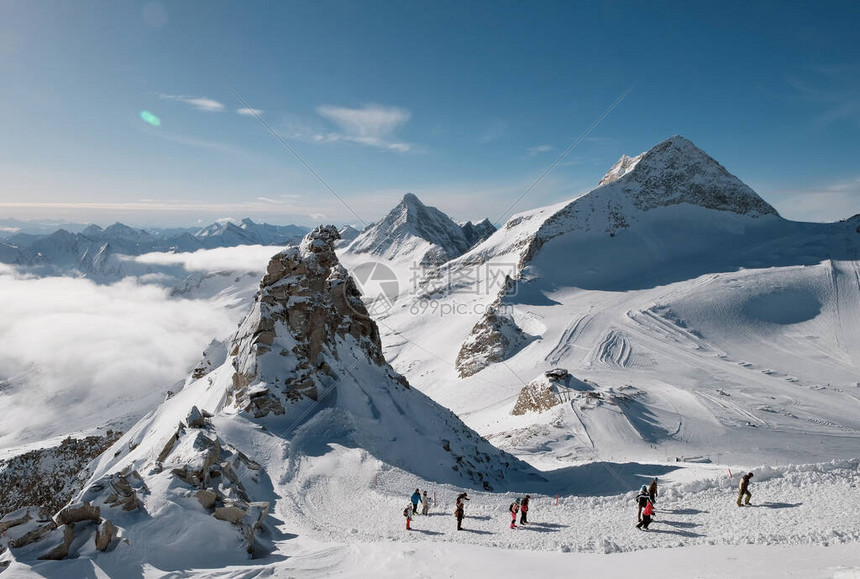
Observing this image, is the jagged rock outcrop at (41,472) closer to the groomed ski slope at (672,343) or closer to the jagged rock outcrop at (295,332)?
the jagged rock outcrop at (295,332)

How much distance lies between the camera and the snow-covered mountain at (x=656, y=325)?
1431 inches

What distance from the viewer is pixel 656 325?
213ft

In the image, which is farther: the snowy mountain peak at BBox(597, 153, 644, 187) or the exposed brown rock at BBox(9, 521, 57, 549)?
the snowy mountain peak at BBox(597, 153, 644, 187)

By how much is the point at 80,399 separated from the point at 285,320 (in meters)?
194

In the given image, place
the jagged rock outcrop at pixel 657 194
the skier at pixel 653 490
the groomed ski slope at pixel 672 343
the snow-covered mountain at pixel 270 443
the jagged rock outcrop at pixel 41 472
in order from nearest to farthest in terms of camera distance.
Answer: the snow-covered mountain at pixel 270 443, the skier at pixel 653 490, the groomed ski slope at pixel 672 343, the jagged rock outcrop at pixel 41 472, the jagged rock outcrop at pixel 657 194

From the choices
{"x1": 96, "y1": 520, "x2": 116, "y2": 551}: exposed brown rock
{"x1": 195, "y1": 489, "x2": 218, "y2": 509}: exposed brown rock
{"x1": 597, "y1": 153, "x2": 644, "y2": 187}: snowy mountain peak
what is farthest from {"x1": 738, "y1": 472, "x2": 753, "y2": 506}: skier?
{"x1": 597, "y1": 153, "x2": 644, "y2": 187}: snowy mountain peak

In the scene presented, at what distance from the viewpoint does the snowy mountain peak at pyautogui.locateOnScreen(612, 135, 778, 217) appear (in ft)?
352

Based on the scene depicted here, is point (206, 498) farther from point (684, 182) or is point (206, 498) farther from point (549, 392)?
point (684, 182)

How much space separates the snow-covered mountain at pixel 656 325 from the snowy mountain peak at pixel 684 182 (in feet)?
1.46

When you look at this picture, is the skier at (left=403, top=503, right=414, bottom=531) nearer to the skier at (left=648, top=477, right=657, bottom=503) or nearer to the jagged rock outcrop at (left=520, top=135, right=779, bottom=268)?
the skier at (left=648, top=477, right=657, bottom=503)

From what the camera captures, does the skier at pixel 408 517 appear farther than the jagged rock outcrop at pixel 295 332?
No

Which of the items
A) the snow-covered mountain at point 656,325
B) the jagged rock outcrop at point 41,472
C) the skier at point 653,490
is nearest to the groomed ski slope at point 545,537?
the skier at point 653,490

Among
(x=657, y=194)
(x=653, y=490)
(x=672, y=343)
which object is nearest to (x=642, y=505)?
(x=653, y=490)

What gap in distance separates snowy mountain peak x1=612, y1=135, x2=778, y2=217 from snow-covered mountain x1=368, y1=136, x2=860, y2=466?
0.44 m
